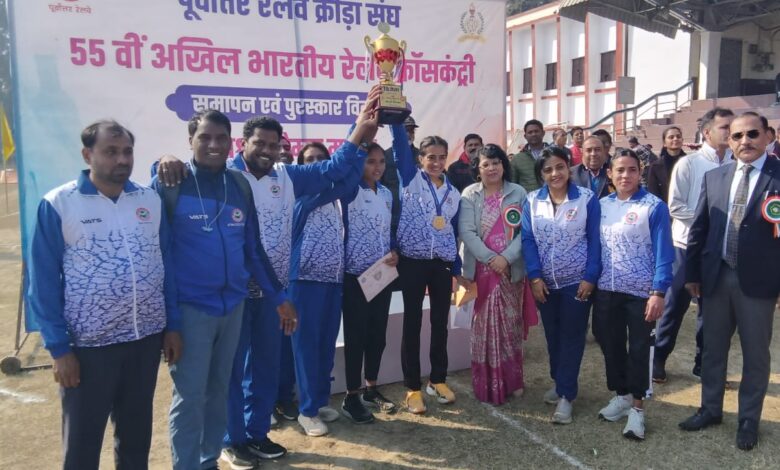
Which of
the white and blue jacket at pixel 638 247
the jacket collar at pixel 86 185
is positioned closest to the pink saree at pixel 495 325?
the white and blue jacket at pixel 638 247

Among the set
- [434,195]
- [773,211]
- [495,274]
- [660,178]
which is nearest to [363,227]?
[434,195]

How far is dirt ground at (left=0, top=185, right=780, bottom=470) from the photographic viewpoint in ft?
10.2

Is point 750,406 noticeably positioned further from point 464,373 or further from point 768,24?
→ point 768,24

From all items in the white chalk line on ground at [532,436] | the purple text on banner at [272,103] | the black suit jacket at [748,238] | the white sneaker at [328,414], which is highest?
the purple text on banner at [272,103]

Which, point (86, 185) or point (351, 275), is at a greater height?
point (86, 185)

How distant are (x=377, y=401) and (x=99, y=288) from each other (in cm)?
212

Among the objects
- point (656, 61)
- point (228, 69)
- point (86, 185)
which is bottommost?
point (86, 185)

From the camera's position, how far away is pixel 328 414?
3.56 m

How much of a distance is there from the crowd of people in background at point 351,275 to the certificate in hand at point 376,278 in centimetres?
7

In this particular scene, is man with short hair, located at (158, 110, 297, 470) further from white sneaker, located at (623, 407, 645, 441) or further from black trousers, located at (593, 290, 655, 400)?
white sneaker, located at (623, 407, 645, 441)

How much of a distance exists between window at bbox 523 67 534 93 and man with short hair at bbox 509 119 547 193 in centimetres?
1851

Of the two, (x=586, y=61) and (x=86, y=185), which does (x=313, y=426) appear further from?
(x=586, y=61)

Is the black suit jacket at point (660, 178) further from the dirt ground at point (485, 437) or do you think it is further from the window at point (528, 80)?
the window at point (528, 80)

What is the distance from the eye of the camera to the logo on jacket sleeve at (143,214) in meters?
2.28
